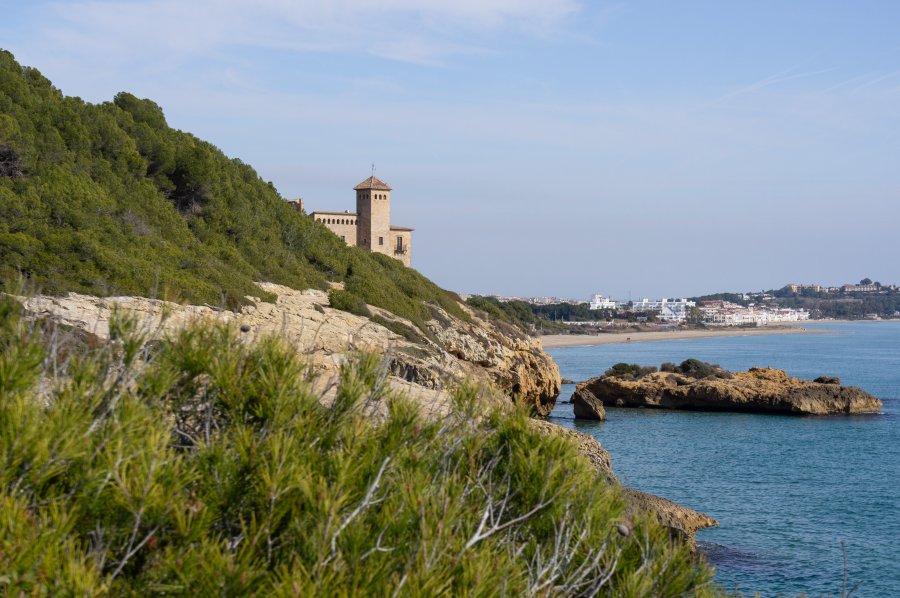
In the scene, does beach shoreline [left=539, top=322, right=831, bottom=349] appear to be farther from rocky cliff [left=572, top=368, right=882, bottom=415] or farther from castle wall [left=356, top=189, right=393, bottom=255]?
rocky cliff [left=572, top=368, right=882, bottom=415]

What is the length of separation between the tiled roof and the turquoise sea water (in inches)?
694

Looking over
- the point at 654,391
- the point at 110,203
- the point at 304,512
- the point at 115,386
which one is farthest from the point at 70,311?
the point at 654,391

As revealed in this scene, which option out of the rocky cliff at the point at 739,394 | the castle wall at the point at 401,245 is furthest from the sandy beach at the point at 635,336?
the rocky cliff at the point at 739,394

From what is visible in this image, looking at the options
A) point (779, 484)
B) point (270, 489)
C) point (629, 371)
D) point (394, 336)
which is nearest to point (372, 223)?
point (629, 371)

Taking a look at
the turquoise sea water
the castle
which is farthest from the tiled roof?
the turquoise sea water

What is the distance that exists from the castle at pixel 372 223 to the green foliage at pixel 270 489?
52.1 metres

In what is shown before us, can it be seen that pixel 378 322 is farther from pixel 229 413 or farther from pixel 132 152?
pixel 229 413

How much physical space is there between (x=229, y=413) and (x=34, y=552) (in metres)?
1.90

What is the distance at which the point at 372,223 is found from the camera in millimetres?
58750

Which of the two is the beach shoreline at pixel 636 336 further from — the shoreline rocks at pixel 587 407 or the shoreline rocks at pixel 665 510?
the shoreline rocks at pixel 665 510

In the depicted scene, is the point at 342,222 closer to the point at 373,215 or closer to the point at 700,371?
the point at 373,215

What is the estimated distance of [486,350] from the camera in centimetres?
3612

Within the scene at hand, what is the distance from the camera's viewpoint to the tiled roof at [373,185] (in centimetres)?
5941

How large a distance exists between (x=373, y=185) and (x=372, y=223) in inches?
102
